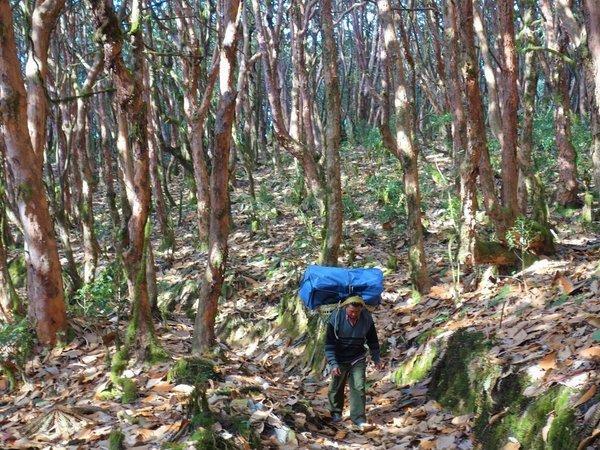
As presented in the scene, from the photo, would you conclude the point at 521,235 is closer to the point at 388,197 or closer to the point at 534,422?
the point at 534,422

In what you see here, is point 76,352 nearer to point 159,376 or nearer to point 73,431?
point 159,376

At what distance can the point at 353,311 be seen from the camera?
743cm

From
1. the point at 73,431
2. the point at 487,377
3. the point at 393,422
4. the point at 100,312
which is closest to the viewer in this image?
the point at 73,431

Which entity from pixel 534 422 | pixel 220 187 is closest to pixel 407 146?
pixel 220 187

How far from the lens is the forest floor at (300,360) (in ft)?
19.4

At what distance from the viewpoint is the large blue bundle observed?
784 centimetres

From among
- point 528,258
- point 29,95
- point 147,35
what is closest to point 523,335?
point 528,258

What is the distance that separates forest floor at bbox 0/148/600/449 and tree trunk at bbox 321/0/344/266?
120 cm

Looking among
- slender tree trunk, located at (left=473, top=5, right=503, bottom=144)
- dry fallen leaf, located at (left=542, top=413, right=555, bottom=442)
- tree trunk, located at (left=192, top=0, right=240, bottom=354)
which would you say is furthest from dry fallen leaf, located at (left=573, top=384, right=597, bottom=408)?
slender tree trunk, located at (left=473, top=5, right=503, bottom=144)

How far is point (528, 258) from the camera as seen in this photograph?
9422 millimetres

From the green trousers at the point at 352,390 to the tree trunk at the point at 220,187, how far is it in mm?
1838

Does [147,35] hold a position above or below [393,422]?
above

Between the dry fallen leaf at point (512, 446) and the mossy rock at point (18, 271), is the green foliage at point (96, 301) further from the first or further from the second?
the mossy rock at point (18, 271)

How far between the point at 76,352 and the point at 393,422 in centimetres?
400
